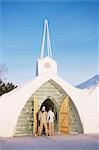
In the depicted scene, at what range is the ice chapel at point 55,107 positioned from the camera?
11.6m

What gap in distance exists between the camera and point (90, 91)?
42.3 feet

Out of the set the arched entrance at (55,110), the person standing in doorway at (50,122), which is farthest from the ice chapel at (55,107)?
the person standing in doorway at (50,122)

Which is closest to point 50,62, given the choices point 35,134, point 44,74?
point 44,74

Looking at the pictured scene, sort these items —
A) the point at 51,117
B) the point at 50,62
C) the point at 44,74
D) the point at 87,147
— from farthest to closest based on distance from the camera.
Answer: the point at 50,62 < the point at 44,74 < the point at 51,117 < the point at 87,147

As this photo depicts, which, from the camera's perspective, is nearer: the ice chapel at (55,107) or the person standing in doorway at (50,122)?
the person standing in doorway at (50,122)

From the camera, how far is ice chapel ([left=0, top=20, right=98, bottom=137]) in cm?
1161

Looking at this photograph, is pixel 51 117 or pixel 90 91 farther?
pixel 90 91

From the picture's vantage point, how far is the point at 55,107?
12.6 m

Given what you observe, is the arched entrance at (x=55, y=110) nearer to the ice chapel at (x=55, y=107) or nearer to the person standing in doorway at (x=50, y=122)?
the ice chapel at (x=55, y=107)

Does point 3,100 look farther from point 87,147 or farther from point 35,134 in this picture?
point 87,147

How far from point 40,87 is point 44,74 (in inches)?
20.5

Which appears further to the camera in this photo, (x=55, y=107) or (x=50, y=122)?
(x=55, y=107)

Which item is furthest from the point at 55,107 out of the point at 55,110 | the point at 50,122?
the point at 50,122

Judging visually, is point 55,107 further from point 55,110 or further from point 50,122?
point 50,122
